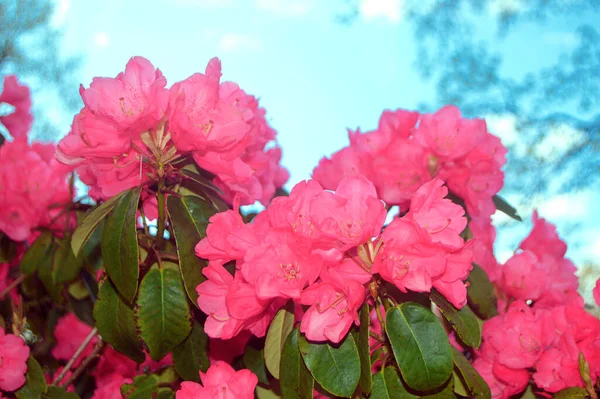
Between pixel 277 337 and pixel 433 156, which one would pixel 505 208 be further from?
pixel 277 337

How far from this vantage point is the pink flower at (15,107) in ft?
5.55

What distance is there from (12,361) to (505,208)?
3.01ft

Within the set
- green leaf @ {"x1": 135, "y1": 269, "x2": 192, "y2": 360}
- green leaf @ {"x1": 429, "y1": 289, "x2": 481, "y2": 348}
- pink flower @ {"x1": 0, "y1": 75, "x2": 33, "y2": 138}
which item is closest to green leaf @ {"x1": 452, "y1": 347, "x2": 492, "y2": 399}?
green leaf @ {"x1": 429, "y1": 289, "x2": 481, "y2": 348}

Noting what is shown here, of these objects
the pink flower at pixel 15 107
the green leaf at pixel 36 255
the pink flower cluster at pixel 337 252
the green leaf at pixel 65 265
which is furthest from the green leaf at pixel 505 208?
the pink flower at pixel 15 107

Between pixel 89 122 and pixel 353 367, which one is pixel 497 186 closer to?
pixel 353 367

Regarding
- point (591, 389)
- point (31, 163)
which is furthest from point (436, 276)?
point (31, 163)

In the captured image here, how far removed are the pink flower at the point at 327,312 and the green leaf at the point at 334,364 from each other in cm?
3

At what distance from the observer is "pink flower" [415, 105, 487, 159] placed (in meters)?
1.13

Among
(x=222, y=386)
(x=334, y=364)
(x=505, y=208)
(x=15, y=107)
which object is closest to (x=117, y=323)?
(x=222, y=386)

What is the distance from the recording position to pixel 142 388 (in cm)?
101

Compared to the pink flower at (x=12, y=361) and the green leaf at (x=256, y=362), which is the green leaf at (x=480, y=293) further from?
the pink flower at (x=12, y=361)

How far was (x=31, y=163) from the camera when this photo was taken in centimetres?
141

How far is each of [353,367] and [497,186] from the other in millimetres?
570

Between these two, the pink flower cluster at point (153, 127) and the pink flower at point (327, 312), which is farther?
the pink flower cluster at point (153, 127)
